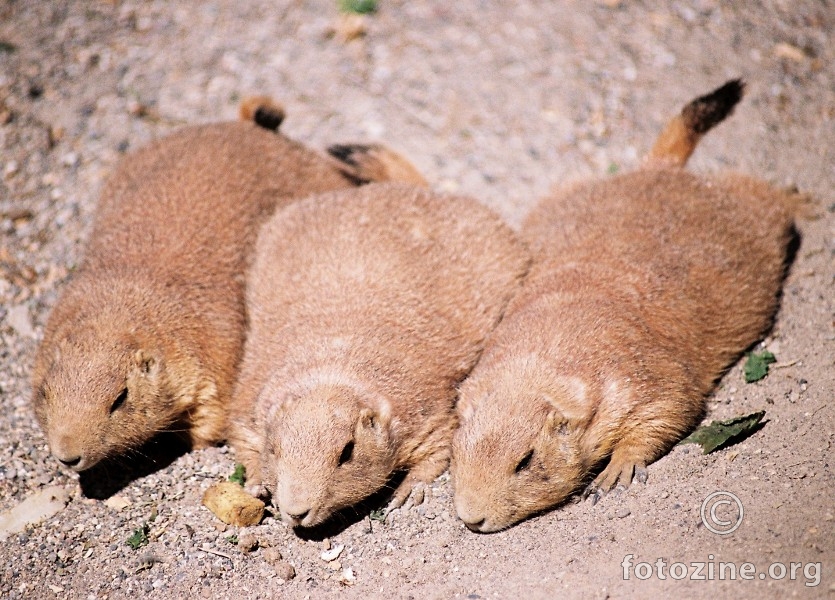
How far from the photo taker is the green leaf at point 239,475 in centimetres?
574

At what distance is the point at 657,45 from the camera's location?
8.64m

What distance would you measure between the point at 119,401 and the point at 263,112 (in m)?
3.21

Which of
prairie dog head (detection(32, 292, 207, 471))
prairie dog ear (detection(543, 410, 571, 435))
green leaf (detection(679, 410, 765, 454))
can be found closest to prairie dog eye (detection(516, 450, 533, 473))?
prairie dog ear (detection(543, 410, 571, 435))

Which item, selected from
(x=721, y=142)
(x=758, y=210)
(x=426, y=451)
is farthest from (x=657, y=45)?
(x=426, y=451)

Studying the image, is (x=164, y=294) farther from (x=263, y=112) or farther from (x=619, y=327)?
(x=619, y=327)

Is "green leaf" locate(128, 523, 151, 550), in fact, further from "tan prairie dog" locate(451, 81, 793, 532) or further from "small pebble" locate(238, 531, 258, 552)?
"tan prairie dog" locate(451, 81, 793, 532)

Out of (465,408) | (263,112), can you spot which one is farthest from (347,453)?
(263,112)

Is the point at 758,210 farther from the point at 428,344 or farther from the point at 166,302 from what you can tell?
the point at 166,302

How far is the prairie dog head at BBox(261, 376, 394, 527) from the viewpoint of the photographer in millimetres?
4711

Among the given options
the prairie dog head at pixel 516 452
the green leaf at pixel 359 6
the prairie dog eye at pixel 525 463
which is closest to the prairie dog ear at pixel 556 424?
the prairie dog head at pixel 516 452

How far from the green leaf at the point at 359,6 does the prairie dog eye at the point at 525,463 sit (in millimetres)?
6212

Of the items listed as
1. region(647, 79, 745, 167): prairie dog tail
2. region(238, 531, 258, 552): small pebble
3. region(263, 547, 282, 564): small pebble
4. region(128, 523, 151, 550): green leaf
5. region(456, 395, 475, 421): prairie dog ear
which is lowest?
region(128, 523, 151, 550): green leaf

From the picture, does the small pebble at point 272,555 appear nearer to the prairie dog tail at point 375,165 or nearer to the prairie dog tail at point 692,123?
the prairie dog tail at point 375,165

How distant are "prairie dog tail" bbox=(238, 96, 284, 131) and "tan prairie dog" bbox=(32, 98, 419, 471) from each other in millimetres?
30
